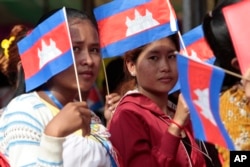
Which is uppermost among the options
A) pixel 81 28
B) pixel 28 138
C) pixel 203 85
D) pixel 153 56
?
pixel 81 28

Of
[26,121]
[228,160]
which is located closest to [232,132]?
[228,160]

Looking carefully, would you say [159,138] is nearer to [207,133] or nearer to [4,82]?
[207,133]

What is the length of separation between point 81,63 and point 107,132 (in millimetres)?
292

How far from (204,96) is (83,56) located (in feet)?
2.25

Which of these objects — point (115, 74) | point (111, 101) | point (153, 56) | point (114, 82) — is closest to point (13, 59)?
point (111, 101)

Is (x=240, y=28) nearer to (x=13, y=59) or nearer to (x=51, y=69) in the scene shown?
(x=51, y=69)

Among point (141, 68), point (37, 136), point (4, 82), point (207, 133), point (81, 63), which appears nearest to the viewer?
point (207, 133)

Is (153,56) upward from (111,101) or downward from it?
A: upward

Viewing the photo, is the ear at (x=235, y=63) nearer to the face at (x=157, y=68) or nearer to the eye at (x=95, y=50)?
the eye at (x=95, y=50)

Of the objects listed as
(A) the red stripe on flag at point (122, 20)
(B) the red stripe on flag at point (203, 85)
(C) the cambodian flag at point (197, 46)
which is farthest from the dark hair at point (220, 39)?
(C) the cambodian flag at point (197, 46)

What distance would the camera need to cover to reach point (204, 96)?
3416 millimetres

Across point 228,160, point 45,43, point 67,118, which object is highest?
point 45,43

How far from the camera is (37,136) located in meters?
3.67

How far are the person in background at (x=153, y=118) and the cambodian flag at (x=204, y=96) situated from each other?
1.66ft
